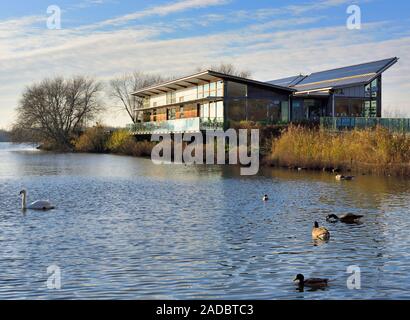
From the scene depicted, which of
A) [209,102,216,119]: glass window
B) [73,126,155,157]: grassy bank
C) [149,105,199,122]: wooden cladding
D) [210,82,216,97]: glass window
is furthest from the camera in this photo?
[73,126,155,157]: grassy bank

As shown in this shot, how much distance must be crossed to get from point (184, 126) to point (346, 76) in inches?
652

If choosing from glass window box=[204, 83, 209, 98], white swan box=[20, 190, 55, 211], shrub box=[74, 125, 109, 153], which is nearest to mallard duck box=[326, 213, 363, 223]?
white swan box=[20, 190, 55, 211]

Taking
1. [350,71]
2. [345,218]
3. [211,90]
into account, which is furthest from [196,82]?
[345,218]

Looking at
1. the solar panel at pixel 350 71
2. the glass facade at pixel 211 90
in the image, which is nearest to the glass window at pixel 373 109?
the solar panel at pixel 350 71

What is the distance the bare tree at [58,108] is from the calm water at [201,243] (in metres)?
59.9

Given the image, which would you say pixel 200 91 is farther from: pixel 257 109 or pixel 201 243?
pixel 201 243

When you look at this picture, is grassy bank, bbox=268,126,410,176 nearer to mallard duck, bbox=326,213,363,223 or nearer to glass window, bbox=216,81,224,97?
glass window, bbox=216,81,224,97

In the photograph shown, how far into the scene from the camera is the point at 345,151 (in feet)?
130

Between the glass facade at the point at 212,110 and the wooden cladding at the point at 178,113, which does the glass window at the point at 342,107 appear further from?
the wooden cladding at the point at 178,113

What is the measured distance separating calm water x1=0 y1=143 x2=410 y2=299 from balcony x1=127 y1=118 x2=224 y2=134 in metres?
24.5

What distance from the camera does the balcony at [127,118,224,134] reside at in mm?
52312

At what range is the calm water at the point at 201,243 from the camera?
11.1 metres

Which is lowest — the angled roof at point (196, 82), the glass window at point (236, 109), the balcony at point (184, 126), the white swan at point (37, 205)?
the white swan at point (37, 205)
